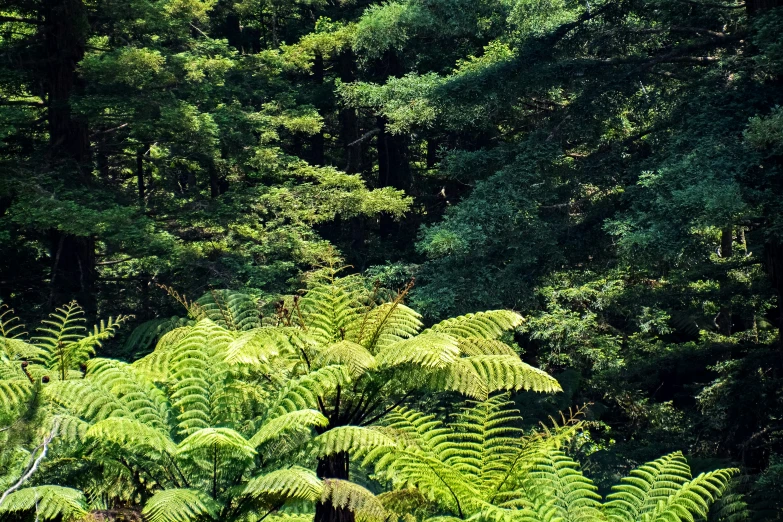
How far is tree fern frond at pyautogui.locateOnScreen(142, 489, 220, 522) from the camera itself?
172 inches

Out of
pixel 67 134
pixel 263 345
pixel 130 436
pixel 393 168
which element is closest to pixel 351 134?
pixel 393 168

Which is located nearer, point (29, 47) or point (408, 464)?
point (408, 464)

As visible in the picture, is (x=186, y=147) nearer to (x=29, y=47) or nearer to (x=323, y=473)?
(x=29, y=47)

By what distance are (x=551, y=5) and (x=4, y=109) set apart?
357 inches

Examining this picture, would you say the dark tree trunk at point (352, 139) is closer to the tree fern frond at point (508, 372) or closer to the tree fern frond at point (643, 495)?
the tree fern frond at point (508, 372)

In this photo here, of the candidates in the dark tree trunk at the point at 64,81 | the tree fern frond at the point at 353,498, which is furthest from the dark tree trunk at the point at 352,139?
the tree fern frond at the point at 353,498

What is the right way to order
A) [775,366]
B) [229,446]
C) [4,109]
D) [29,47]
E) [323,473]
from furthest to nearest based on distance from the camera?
1. [29,47]
2. [4,109]
3. [775,366]
4. [323,473]
5. [229,446]

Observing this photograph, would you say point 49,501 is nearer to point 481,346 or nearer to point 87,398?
point 87,398

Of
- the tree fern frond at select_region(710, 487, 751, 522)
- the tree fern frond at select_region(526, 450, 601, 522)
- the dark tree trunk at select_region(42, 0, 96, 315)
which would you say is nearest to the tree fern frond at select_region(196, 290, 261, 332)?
the tree fern frond at select_region(526, 450, 601, 522)

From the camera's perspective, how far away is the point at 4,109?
37.8 ft

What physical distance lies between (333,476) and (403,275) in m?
7.03

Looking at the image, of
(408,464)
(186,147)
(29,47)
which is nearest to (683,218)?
(408,464)

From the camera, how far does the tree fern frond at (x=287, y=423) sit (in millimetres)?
4652

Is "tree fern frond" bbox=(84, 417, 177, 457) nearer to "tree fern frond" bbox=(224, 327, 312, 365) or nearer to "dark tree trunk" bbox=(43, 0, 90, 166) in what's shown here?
"tree fern frond" bbox=(224, 327, 312, 365)
